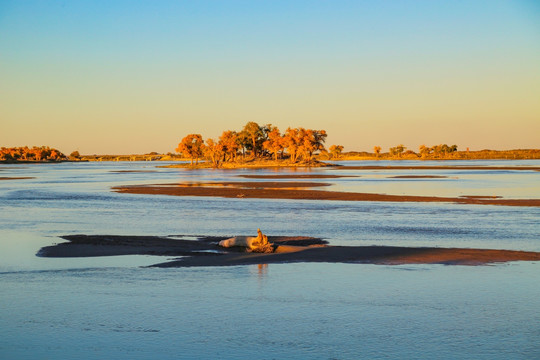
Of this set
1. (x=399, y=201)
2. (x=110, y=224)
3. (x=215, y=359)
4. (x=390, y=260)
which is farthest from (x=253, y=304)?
(x=399, y=201)

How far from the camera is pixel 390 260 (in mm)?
18312

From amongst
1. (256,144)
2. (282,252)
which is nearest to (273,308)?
(282,252)

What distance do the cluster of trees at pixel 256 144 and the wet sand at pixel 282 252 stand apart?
427 feet

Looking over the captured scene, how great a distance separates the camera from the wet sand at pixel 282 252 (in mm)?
18297

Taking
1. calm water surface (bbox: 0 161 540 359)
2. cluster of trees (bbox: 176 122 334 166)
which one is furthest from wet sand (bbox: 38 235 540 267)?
cluster of trees (bbox: 176 122 334 166)

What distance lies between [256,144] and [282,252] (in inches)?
5978

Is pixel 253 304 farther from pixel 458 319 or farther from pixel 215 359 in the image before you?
pixel 458 319

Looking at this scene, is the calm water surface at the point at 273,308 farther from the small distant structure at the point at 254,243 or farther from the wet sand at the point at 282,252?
the small distant structure at the point at 254,243

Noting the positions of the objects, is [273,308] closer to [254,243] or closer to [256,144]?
[254,243]

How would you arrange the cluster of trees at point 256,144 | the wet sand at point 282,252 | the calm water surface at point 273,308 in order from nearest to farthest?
the calm water surface at point 273,308
the wet sand at point 282,252
the cluster of trees at point 256,144

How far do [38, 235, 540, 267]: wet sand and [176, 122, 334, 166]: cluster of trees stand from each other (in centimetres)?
13002

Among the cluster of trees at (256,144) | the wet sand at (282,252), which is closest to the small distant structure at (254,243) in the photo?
the wet sand at (282,252)

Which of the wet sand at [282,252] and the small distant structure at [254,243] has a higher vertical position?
the small distant structure at [254,243]

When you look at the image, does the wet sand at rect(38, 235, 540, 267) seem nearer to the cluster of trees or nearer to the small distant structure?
the small distant structure
